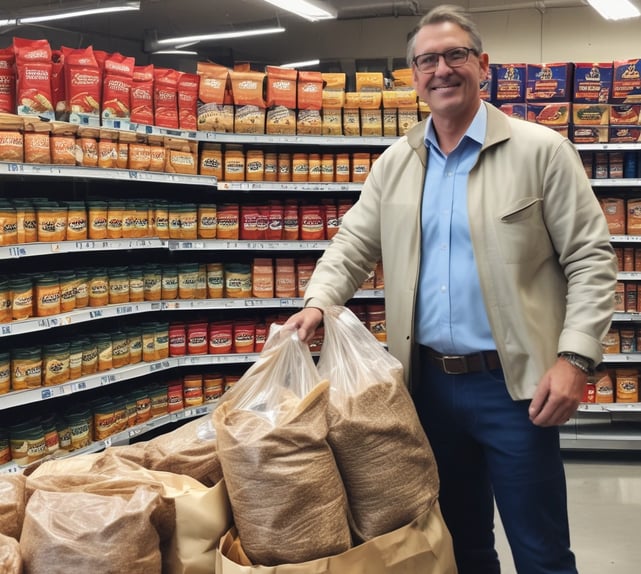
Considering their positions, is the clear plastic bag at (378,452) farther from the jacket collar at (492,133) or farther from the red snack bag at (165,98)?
the red snack bag at (165,98)

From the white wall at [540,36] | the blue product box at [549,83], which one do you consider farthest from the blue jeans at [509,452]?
the white wall at [540,36]

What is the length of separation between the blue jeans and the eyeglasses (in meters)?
0.78

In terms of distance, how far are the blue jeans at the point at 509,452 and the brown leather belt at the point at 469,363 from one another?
0.06 ft

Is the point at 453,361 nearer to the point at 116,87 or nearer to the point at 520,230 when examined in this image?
the point at 520,230

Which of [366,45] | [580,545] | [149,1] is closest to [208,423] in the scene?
[580,545]

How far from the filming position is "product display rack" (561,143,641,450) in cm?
395

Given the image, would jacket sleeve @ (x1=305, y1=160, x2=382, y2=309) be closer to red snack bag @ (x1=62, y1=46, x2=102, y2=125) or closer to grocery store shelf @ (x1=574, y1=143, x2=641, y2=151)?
red snack bag @ (x1=62, y1=46, x2=102, y2=125)

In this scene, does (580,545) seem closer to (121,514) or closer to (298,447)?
(298,447)

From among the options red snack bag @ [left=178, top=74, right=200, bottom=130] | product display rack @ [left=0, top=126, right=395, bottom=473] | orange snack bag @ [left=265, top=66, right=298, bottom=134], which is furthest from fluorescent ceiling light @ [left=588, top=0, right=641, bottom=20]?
red snack bag @ [left=178, top=74, right=200, bottom=130]

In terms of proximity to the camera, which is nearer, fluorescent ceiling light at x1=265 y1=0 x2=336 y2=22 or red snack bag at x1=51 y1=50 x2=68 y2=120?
red snack bag at x1=51 y1=50 x2=68 y2=120

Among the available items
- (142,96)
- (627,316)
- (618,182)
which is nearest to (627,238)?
(618,182)

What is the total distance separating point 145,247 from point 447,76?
2.17 m

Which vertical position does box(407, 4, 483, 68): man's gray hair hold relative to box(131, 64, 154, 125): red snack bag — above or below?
below

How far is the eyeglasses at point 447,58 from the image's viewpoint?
1.66 m
